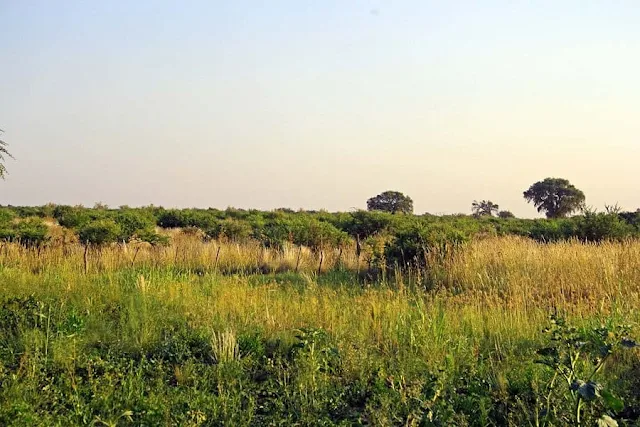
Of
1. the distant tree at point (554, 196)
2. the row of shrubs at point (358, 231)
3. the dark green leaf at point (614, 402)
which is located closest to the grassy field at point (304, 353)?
the dark green leaf at point (614, 402)

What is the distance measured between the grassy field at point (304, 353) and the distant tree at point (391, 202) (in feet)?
201

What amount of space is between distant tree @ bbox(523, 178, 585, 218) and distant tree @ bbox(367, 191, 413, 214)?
44.5 feet

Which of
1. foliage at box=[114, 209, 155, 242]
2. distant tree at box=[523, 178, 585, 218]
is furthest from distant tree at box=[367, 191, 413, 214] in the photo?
foliage at box=[114, 209, 155, 242]

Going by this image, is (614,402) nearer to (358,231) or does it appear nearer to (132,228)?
(132,228)

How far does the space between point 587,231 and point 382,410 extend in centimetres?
1702

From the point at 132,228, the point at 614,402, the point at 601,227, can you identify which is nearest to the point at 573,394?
the point at 614,402

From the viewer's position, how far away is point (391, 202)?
72.5m

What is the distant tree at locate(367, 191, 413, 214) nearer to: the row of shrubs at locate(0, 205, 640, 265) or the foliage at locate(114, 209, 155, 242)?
the row of shrubs at locate(0, 205, 640, 265)

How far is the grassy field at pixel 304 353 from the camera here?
4.66 m

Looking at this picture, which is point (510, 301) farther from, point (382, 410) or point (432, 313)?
point (382, 410)

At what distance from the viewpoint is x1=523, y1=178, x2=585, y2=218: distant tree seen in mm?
63656

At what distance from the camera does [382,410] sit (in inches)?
183

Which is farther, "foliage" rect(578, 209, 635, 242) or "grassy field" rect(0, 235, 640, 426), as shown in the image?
"foliage" rect(578, 209, 635, 242)

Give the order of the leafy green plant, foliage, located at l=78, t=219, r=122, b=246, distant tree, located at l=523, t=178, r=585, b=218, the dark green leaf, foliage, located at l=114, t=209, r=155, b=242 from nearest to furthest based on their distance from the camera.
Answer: the dark green leaf < the leafy green plant < foliage, located at l=78, t=219, r=122, b=246 < foliage, located at l=114, t=209, r=155, b=242 < distant tree, located at l=523, t=178, r=585, b=218
